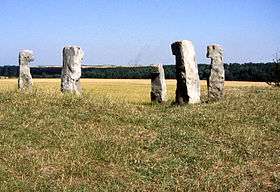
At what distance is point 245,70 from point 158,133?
51162 millimetres

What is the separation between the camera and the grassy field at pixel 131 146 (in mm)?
11953

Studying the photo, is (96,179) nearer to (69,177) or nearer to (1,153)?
(69,177)

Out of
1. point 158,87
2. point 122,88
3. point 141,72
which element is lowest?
point 122,88

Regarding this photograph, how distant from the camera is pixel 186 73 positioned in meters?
22.8

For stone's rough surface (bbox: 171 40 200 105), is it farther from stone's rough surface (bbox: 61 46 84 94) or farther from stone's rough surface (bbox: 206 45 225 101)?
stone's rough surface (bbox: 61 46 84 94)

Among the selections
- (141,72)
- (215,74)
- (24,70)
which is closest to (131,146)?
(215,74)

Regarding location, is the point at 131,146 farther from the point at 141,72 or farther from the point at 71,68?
the point at 141,72

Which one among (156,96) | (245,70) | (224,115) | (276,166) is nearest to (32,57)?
(156,96)

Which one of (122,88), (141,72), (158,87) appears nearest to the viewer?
(158,87)

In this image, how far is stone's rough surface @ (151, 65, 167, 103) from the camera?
2588cm

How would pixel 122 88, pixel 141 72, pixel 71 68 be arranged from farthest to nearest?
pixel 141 72 → pixel 122 88 → pixel 71 68

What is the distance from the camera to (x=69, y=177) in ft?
39.4

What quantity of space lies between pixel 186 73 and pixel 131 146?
9093 mm

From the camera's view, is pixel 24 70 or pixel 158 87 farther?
pixel 158 87
